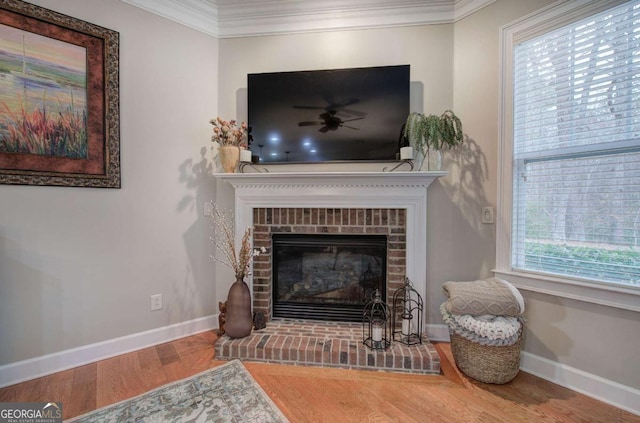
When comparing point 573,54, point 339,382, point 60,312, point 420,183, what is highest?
point 573,54

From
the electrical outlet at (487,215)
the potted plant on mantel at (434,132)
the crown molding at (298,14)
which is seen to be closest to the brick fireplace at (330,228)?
the potted plant on mantel at (434,132)

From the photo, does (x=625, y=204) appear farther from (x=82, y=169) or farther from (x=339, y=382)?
(x=82, y=169)

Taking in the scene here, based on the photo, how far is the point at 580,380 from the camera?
5.40 feet

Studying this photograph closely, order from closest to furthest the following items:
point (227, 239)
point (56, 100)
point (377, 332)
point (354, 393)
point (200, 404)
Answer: point (200, 404)
point (354, 393)
point (56, 100)
point (377, 332)
point (227, 239)


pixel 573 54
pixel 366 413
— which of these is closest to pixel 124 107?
pixel 366 413

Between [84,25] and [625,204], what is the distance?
144 inches

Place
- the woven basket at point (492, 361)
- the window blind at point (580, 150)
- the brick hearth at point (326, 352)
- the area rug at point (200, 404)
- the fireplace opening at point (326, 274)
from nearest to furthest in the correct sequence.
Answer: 1. the area rug at point (200, 404)
2. the window blind at point (580, 150)
3. the woven basket at point (492, 361)
4. the brick hearth at point (326, 352)
5. the fireplace opening at point (326, 274)

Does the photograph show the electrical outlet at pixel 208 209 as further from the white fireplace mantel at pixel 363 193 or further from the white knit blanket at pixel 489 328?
the white knit blanket at pixel 489 328

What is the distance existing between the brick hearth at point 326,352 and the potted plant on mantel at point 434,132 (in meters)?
1.40

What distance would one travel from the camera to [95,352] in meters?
1.93

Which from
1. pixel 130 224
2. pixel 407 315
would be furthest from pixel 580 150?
pixel 130 224

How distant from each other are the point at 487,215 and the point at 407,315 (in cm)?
99

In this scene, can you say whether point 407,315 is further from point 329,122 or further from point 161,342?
point 161,342

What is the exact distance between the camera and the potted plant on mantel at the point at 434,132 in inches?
78.4
